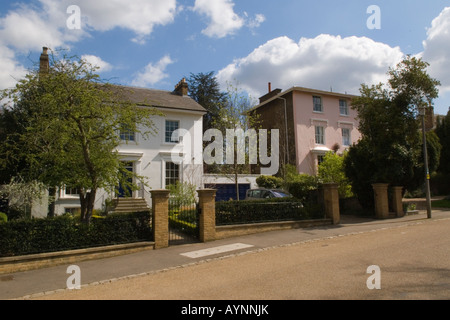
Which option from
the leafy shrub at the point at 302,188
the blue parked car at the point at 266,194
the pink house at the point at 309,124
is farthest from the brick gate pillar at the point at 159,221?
the pink house at the point at 309,124

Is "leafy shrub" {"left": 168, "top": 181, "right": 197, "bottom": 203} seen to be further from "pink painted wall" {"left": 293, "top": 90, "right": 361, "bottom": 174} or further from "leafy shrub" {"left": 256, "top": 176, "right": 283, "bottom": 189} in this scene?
"pink painted wall" {"left": 293, "top": 90, "right": 361, "bottom": 174}

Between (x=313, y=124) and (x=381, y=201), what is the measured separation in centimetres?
1361

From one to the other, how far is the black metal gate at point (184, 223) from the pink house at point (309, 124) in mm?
15216

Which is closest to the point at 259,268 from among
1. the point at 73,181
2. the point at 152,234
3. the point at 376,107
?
the point at 152,234

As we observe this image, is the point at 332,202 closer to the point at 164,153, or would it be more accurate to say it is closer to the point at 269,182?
the point at 269,182

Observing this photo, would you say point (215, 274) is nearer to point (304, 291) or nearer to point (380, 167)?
point (304, 291)

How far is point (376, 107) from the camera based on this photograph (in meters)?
16.9

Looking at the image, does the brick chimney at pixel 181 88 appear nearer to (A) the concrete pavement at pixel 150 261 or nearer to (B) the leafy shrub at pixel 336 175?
(B) the leafy shrub at pixel 336 175

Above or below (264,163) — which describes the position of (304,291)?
below

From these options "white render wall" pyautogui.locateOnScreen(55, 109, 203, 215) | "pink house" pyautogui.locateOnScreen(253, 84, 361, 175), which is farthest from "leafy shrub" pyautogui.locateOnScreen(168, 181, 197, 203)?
"pink house" pyautogui.locateOnScreen(253, 84, 361, 175)
